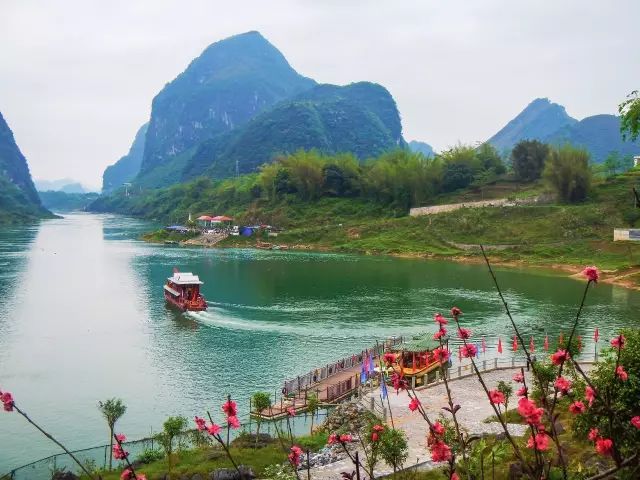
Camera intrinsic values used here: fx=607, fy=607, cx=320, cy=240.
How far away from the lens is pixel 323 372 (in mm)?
35500

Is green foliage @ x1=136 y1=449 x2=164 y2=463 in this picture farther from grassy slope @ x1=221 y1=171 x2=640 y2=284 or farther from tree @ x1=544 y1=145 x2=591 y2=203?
tree @ x1=544 y1=145 x2=591 y2=203

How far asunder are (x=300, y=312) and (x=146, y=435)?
26.2 meters

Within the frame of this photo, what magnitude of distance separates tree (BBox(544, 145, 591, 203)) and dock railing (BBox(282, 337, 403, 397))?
248 ft

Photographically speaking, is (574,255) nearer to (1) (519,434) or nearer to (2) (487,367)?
(2) (487,367)

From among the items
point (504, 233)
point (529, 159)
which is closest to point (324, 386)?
point (504, 233)

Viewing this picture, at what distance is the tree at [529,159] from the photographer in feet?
400

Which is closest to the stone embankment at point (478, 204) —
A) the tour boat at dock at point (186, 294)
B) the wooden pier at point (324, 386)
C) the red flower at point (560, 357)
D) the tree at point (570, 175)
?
the tree at point (570, 175)

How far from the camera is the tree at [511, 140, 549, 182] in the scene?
122 m

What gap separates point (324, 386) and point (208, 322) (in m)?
20.5

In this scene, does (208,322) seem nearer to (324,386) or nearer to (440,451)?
(324,386)

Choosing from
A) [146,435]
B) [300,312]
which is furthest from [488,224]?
[146,435]

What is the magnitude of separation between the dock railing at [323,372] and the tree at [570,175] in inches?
2976

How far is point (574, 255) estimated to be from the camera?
276ft

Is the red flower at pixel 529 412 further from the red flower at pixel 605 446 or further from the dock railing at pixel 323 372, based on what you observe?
the dock railing at pixel 323 372
